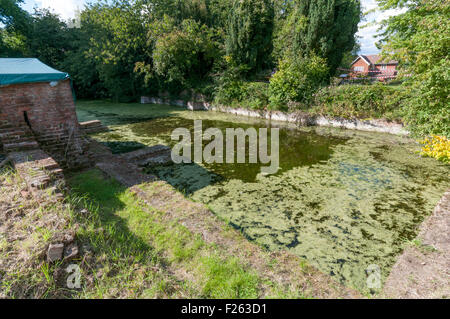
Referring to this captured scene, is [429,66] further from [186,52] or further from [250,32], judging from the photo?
[186,52]

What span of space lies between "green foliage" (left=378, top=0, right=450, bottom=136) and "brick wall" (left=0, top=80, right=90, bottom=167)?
7897mm

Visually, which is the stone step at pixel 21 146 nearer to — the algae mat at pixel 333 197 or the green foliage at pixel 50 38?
the algae mat at pixel 333 197

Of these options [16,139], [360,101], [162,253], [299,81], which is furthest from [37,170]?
[299,81]

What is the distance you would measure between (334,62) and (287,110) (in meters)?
3.90

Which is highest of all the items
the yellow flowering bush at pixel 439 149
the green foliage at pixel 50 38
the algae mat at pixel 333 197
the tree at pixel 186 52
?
the green foliage at pixel 50 38

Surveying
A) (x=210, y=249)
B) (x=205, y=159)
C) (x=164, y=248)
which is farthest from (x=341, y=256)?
(x=205, y=159)

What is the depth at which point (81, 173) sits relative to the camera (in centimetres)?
470

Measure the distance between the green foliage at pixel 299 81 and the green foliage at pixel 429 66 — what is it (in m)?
4.10

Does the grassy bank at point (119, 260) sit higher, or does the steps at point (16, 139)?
the steps at point (16, 139)

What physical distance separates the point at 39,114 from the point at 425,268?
612cm

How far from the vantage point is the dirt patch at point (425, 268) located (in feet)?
6.64

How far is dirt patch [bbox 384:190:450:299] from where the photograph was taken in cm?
203

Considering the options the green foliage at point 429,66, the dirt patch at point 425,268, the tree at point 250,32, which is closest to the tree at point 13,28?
the tree at point 250,32

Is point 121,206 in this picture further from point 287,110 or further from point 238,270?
point 287,110
